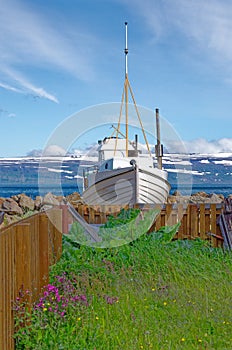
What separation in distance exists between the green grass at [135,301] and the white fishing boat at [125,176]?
19.4ft

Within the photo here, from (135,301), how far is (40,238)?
140cm

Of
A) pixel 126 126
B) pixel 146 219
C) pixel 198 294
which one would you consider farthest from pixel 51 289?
pixel 126 126

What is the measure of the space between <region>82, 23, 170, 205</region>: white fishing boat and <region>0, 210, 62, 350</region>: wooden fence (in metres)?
8.27

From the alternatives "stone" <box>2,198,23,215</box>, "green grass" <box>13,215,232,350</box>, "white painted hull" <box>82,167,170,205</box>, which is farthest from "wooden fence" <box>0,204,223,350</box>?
"stone" <box>2,198,23,215</box>

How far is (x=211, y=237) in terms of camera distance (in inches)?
405

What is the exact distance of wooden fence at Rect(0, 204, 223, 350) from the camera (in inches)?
164

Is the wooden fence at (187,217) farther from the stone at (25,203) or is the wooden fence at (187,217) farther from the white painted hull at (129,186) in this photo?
the stone at (25,203)

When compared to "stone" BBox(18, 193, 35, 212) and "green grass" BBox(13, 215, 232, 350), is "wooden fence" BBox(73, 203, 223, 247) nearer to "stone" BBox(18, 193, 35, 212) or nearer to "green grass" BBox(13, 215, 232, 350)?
"green grass" BBox(13, 215, 232, 350)

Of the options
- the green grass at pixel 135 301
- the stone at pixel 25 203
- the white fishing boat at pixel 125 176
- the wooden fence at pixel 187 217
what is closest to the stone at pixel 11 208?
the stone at pixel 25 203

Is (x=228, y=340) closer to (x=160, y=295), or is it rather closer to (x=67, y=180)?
(x=160, y=295)

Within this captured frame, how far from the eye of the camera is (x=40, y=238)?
5.96 m

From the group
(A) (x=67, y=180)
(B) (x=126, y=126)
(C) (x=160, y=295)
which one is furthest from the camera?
(A) (x=67, y=180)

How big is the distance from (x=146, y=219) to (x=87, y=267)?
8.95 ft

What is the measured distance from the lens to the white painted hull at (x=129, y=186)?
579 inches
